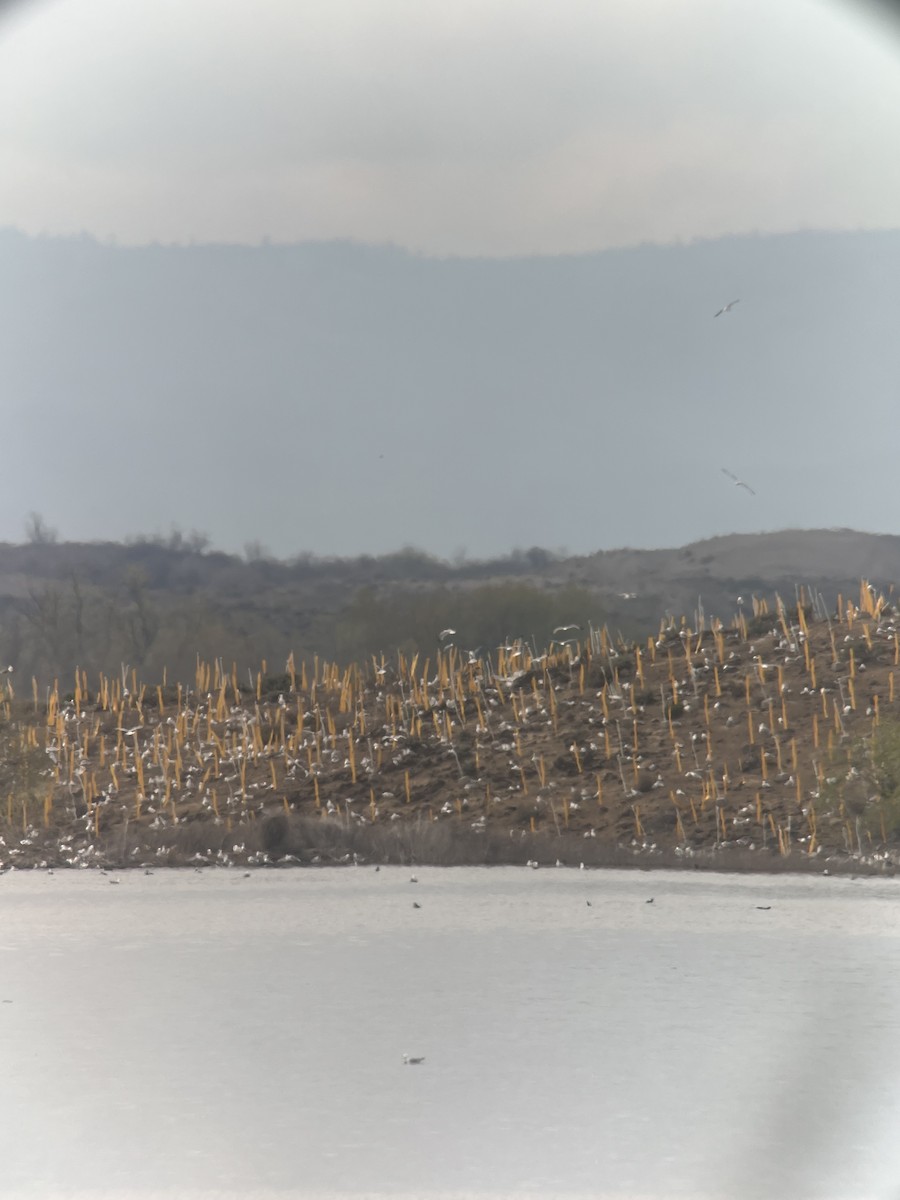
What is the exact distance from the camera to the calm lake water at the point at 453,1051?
2291mm

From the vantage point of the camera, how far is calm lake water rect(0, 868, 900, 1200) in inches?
90.2

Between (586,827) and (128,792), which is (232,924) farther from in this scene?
(128,792)

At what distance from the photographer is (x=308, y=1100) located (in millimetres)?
2680

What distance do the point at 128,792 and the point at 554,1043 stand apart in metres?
7.35

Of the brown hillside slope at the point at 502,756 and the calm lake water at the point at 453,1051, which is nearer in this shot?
the calm lake water at the point at 453,1051

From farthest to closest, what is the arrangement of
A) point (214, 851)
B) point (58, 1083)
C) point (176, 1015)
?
point (214, 851) < point (176, 1015) < point (58, 1083)

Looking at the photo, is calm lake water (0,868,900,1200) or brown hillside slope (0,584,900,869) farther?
brown hillside slope (0,584,900,869)

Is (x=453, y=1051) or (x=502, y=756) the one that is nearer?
(x=453, y=1051)

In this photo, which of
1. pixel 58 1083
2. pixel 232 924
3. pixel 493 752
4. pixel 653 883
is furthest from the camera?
pixel 493 752

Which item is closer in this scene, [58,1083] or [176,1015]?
[58,1083]

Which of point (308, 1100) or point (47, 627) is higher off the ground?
point (47, 627)

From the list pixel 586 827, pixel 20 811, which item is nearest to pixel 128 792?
pixel 20 811

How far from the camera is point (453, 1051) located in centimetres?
305

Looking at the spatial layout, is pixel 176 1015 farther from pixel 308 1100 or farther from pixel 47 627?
pixel 47 627
